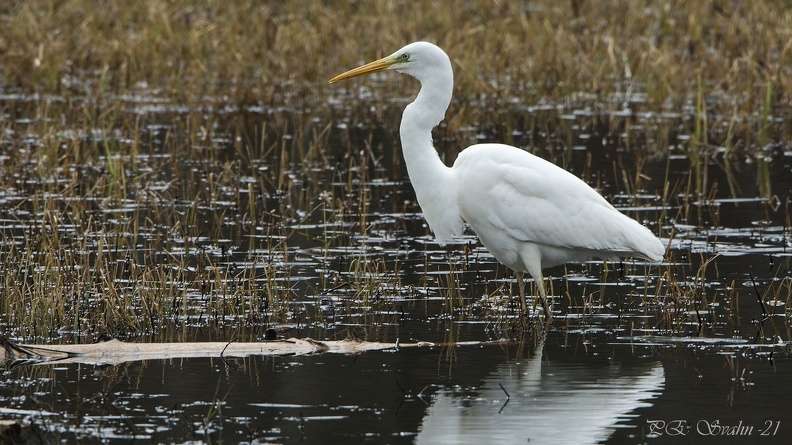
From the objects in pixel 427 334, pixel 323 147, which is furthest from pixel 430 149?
pixel 323 147

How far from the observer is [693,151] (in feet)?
38.2

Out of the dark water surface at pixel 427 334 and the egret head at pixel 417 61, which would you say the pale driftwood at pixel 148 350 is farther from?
the egret head at pixel 417 61

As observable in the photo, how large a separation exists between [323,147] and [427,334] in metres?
5.63

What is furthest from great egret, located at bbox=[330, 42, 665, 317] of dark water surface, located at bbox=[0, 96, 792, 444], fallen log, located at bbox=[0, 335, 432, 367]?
fallen log, located at bbox=[0, 335, 432, 367]

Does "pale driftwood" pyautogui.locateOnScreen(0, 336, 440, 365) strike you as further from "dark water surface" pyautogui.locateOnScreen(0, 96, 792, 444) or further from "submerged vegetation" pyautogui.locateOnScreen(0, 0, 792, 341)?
"submerged vegetation" pyautogui.locateOnScreen(0, 0, 792, 341)

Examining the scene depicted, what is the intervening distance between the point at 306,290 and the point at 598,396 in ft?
7.94

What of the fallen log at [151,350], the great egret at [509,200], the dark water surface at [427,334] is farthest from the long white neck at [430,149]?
the fallen log at [151,350]

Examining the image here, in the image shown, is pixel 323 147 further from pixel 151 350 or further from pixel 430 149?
pixel 151 350

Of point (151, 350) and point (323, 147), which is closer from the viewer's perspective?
point (151, 350)

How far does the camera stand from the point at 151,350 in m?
5.89

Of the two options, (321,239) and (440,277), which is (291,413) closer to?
(440,277)

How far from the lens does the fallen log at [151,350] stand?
581 cm

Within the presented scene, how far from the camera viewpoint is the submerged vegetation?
7.03 meters

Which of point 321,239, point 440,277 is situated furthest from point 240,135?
point 440,277
